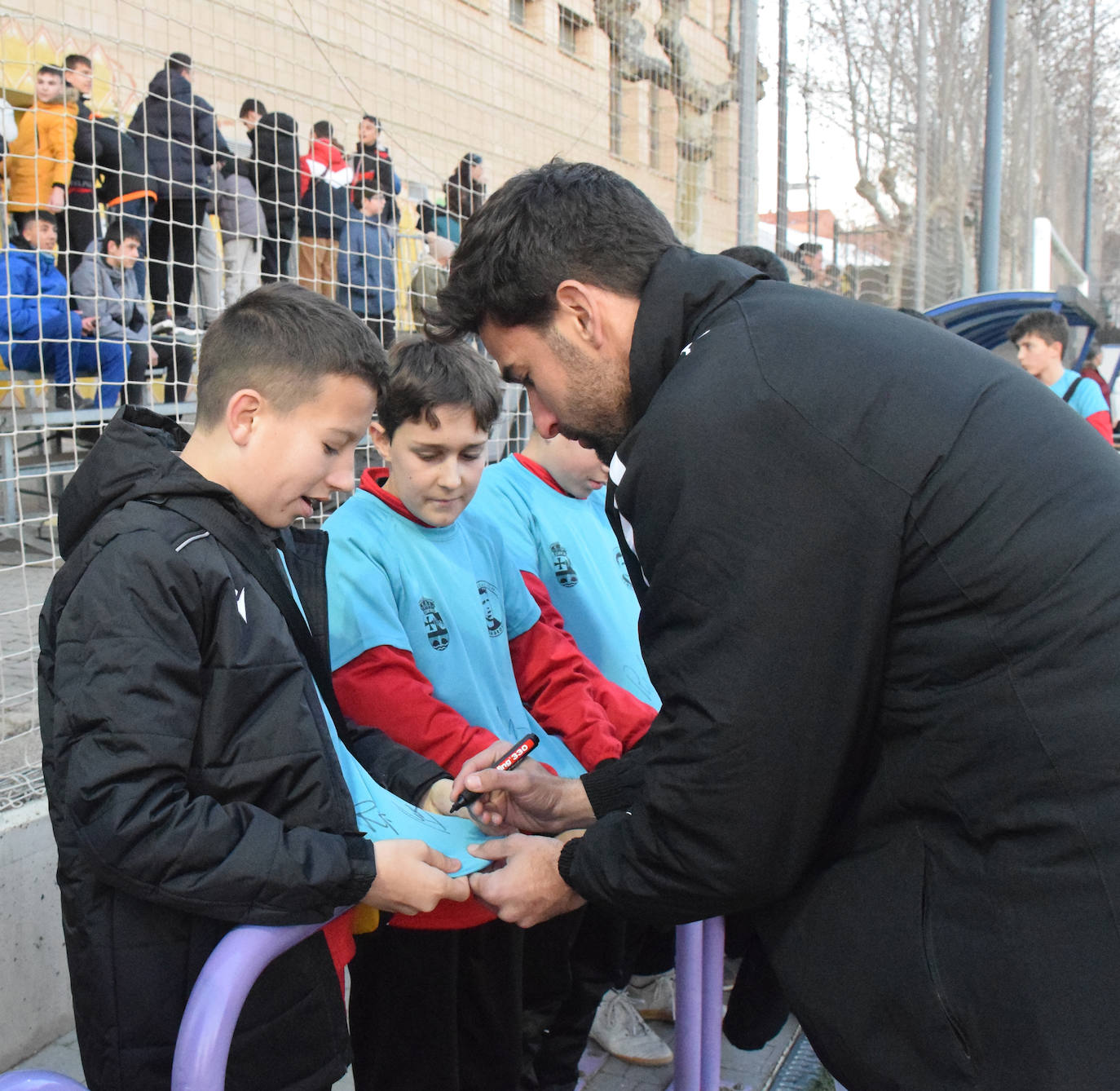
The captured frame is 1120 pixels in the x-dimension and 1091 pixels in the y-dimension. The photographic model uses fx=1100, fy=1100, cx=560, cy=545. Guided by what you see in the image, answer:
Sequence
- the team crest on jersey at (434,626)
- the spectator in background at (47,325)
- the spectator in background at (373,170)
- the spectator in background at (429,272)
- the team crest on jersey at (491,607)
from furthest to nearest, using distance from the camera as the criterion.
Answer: the spectator in background at (429,272) → the spectator in background at (373,170) → the spectator in background at (47,325) → the team crest on jersey at (491,607) → the team crest on jersey at (434,626)

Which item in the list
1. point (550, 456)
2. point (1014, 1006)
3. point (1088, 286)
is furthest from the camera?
point (1088, 286)

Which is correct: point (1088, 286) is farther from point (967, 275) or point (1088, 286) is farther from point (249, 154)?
point (249, 154)

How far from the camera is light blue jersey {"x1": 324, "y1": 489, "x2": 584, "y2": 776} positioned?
7.18 feet

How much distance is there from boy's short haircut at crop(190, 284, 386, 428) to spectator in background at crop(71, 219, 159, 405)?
298cm

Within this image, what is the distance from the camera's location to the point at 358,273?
5.02 m

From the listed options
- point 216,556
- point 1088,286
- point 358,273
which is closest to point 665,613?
point 216,556

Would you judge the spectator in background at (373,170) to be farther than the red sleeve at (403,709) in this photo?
Yes

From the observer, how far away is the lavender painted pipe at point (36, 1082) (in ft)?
4.00

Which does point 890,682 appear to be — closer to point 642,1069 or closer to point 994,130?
point 642,1069

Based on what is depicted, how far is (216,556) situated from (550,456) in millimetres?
1501

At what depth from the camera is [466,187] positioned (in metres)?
5.46

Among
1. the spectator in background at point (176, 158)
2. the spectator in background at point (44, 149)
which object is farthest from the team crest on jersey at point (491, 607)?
the spectator in background at point (44, 149)

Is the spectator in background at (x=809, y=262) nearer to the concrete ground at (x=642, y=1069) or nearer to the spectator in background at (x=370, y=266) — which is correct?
the spectator in background at (x=370, y=266)

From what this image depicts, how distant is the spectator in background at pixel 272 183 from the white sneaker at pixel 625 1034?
3125mm
